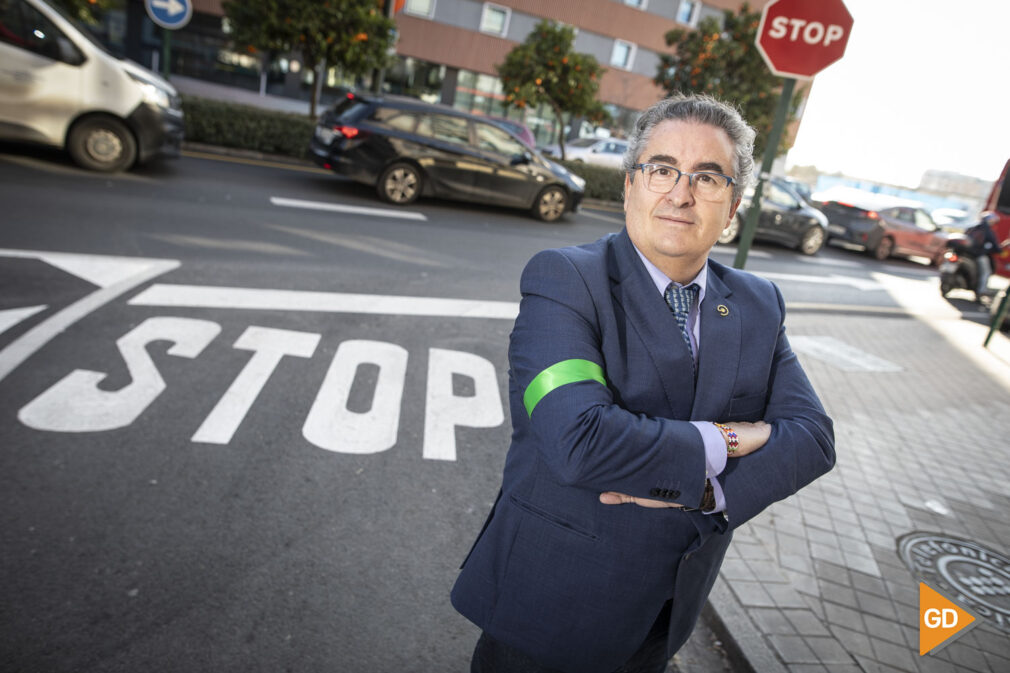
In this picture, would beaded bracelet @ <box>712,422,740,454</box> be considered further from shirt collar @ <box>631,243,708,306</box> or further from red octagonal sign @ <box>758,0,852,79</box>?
red octagonal sign @ <box>758,0,852,79</box>

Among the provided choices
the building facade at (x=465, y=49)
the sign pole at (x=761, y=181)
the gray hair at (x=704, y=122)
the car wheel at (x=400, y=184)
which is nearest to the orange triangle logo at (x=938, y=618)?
the gray hair at (x=704, y=122)

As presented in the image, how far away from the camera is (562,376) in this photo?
4.92 ft

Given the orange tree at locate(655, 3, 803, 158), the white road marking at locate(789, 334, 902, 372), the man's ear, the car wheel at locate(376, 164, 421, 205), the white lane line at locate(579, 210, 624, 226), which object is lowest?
the white road marking at locate(789, 334, 902, 372)

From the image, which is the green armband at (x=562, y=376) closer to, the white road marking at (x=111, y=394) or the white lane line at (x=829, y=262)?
the white road marking at (x=111, y=394)

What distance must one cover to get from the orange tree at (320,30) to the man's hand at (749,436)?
45.8 feet

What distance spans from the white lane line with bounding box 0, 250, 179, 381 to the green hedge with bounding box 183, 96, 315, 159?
811 centimetres

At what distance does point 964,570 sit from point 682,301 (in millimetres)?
2962

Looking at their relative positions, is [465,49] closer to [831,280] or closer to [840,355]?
[831,280]

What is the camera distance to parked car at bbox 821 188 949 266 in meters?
16.7

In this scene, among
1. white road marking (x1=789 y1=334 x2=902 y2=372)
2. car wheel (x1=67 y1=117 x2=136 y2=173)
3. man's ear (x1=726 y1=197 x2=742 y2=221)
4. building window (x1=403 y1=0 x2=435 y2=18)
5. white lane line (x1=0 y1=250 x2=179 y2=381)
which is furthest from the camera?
building window (x1=403 y1=0 x2=435 y2=18)

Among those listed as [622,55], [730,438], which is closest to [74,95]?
[730,438]

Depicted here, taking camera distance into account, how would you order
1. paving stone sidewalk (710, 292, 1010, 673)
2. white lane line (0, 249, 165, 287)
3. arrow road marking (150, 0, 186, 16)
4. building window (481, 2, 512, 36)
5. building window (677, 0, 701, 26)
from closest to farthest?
paving stone sidewalk (710, 292, 1010, 673) < white lane line (0, 249, 165, 287) < arrow road marking (150, 0, 186, 16) < building window (481, 2, 512, 36) < building window (677, 0, 701, 26)

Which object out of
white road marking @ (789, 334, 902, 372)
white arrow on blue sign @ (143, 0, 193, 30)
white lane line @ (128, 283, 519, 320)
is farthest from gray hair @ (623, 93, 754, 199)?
white arrow on blue sign @ (143, 0, 193, 30)

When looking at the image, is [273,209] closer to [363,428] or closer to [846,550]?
[363,428]
